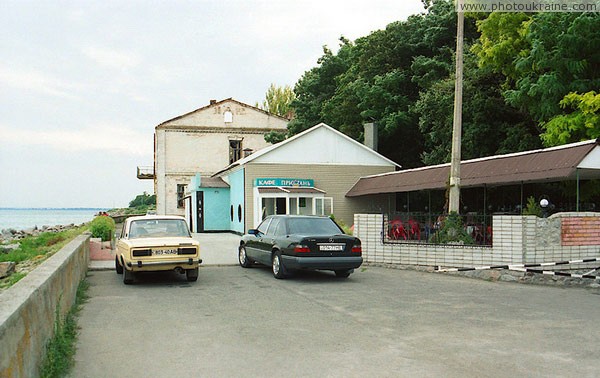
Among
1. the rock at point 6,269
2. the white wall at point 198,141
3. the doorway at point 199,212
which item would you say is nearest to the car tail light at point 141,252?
the rock at point 6,269

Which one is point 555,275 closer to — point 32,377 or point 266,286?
point 266,286

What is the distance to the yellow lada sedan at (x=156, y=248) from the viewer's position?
40.0 ft

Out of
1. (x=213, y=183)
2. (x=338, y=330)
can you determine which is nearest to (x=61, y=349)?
(x=338, y=330)

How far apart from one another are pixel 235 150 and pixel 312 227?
39.2 m

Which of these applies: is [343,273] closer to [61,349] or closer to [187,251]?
[187,251]

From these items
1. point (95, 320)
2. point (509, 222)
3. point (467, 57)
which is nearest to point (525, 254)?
point (509, 222)

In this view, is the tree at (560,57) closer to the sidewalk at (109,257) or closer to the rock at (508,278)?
the rock at (508,278)

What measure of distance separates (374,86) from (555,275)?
24279 millimetres

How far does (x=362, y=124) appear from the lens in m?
38.5

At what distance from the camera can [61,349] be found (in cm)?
657

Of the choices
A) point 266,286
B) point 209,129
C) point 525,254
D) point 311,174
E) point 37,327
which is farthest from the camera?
point 209,129

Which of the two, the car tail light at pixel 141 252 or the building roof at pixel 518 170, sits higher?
the building roof at pixel 518 170

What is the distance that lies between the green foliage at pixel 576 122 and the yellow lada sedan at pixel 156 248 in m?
15.1

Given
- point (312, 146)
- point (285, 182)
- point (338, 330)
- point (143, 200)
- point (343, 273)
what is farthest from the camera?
point (143, 200)
